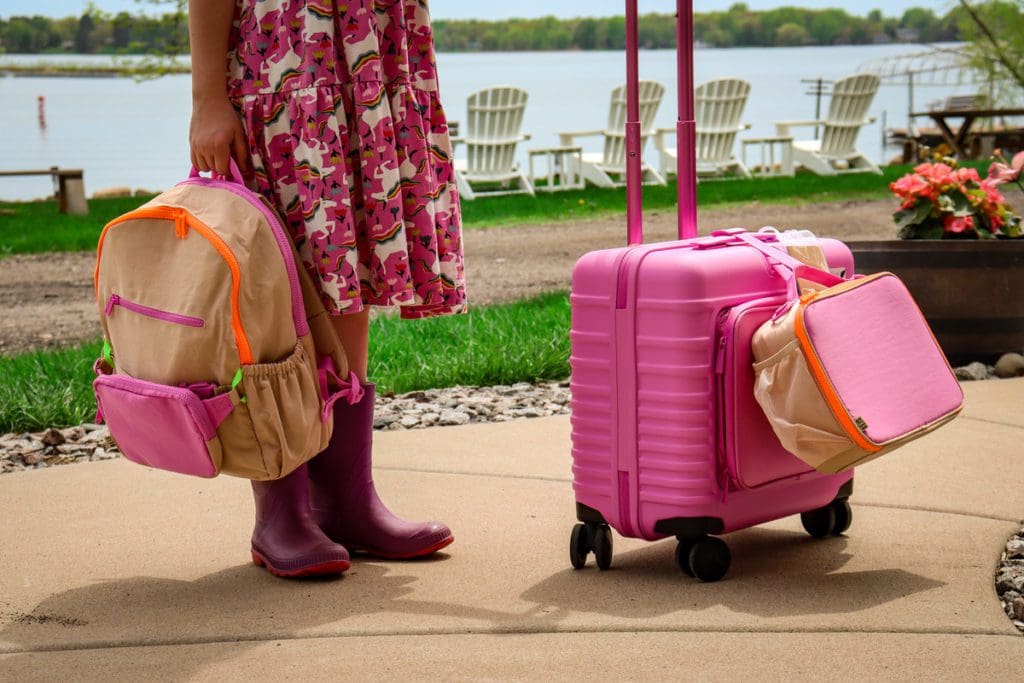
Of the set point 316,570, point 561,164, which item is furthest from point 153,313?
point 561,164

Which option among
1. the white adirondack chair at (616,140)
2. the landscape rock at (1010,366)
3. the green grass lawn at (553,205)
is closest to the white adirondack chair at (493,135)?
the green grass lawn at (553,205)

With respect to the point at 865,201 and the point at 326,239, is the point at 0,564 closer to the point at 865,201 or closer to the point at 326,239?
the point at 326,239

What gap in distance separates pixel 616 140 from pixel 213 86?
36.3ft

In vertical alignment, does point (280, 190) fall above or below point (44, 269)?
above

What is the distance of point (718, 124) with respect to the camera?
13398mm

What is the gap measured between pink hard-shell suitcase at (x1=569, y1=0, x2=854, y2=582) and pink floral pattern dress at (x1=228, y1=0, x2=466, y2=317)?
A: 1.15 feet

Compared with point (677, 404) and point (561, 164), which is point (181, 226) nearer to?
point (677, 404)

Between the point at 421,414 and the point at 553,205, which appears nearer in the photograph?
the point at 421,414

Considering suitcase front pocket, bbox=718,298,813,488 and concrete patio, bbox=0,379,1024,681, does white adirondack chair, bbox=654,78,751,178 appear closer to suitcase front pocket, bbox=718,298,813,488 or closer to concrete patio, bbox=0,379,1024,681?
concrete patio, bbox=0,379,1024,681

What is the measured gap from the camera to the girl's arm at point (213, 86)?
2143 mm

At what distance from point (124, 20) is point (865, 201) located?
10430 millimetres

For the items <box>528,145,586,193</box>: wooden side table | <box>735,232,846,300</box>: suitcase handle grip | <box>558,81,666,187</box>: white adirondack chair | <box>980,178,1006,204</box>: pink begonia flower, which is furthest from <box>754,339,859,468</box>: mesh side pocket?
<box>558,81,666,187</box>: white adirondack chair

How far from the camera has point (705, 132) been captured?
13273mm

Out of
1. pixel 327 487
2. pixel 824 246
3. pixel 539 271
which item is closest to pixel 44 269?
pixel 539 271
